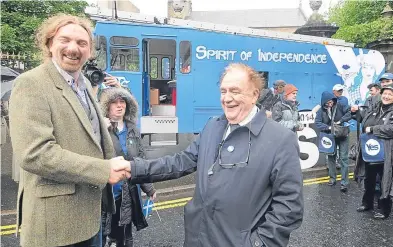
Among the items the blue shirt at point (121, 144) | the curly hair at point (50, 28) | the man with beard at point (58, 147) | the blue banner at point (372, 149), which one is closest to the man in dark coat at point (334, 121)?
the blue banner at point (372, 149)

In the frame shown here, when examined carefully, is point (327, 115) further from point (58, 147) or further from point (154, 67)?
point (58, 147)

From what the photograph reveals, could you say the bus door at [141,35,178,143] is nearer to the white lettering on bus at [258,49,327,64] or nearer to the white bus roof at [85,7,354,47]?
the white bus roof at [85,7,354,47]

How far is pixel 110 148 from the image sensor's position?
220 cm

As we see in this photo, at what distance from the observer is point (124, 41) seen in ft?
29.8

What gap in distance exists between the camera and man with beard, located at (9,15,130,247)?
1.73 metres

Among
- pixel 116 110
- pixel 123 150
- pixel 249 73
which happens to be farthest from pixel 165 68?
pixel 249 73

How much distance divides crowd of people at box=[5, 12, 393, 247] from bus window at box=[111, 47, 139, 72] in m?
7.11

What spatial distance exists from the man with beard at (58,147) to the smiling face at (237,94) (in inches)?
28.0

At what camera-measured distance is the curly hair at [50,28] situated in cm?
193

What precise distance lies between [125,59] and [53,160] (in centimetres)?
779

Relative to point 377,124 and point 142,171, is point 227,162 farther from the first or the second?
point 377,124

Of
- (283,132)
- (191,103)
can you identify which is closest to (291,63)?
(191,103)

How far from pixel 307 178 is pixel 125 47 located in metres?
5.32

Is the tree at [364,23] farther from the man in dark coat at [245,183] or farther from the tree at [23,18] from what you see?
the man in dark coat at [245,183]
